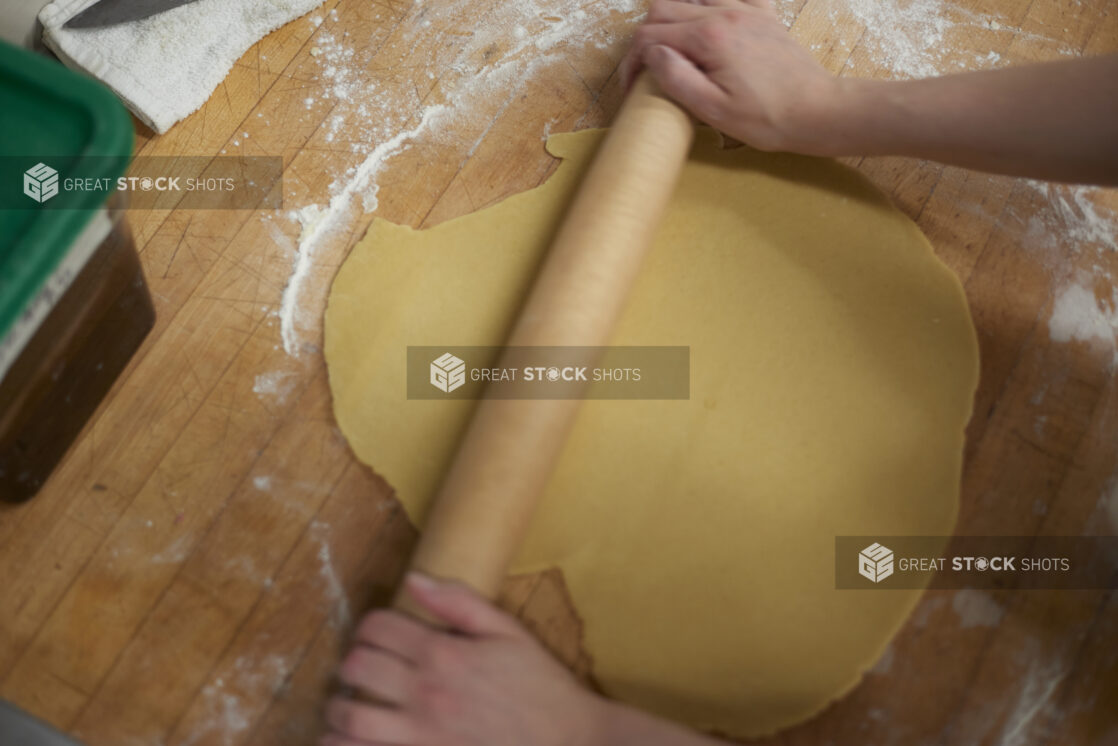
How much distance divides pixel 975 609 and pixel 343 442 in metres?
1.07

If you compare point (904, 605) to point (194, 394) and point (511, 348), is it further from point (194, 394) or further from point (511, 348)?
point (194, 394)

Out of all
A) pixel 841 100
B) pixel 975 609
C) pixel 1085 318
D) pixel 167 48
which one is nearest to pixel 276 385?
pixel 167 48

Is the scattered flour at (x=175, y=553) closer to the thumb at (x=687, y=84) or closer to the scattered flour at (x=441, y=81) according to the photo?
the scattered flour at (x=441, y=81)

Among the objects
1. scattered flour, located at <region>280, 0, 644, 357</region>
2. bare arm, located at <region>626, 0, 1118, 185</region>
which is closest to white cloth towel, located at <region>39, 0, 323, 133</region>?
scattered flour, located at <region>280, 0, 644, 357</region>

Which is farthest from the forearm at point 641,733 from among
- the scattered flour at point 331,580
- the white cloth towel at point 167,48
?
the white cloth towel at point 167,48

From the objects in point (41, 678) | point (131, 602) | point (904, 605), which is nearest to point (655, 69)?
point (904, 605)

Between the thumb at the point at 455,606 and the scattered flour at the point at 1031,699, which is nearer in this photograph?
the thumb at the point at 455,606

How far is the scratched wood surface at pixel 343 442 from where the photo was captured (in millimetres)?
1220

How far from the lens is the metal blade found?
155cm

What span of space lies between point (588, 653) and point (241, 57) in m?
1.33

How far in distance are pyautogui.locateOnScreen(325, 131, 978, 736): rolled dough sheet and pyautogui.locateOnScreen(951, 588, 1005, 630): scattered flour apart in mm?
90

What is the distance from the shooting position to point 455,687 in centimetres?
102

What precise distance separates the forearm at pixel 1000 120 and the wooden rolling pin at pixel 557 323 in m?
0.30

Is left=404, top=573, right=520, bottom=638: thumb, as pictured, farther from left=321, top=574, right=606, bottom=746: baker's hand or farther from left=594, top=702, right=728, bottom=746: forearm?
left=594, top=702, right=728, bottom=746: forearm
